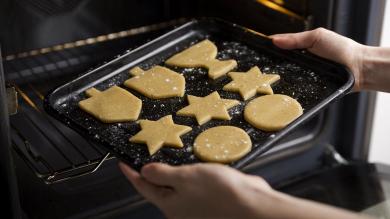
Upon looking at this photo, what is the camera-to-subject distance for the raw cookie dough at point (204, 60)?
1219 mm

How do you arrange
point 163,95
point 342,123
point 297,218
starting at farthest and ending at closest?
point 342,123 < point 163,95 < point 297,218

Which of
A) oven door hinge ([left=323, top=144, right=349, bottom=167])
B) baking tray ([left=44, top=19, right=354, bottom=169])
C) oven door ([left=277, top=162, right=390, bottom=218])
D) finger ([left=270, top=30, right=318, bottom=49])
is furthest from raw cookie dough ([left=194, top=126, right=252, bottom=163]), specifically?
oven door hinge ([left=323, top=144, right=349, bottom=167])

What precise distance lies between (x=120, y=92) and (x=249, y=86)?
262mm

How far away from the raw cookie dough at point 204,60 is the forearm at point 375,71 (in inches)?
11.0

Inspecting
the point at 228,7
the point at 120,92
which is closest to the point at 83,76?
the point at 120,92

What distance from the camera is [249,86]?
1156 millimetres

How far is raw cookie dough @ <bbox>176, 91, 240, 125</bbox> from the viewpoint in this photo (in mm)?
1084

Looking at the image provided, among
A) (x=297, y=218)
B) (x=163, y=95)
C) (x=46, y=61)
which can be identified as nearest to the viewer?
(x=297, y=218)

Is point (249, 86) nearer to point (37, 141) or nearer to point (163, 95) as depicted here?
point (163, 95)

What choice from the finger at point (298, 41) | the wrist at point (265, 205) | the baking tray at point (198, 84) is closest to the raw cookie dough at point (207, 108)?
the baking tray at point (198, 84)

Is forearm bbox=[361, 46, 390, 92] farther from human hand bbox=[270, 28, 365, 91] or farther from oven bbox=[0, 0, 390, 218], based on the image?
oven bbox=[0, 0, 390, 218]

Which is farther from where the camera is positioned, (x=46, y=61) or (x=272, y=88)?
(x=46, y=61)

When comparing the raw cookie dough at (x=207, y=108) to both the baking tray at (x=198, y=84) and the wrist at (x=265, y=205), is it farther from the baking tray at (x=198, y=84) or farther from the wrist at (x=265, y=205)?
the wrist at (x=265, y=205)

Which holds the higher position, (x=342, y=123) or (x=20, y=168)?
(x=20, y=168)
